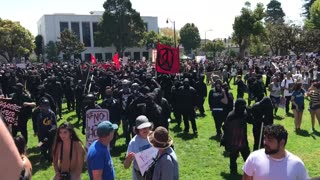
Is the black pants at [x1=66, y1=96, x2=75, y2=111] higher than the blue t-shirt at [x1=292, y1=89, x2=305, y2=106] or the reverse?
the reverse

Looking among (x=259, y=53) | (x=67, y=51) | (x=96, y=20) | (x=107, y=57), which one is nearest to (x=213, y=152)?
(x=259, y=53)

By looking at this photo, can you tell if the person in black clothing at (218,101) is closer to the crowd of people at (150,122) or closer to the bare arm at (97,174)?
the crowd of people at (150,122)

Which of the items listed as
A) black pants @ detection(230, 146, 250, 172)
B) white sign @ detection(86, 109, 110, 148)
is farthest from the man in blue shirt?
black pants @ detection(230, 146, 250, 172)

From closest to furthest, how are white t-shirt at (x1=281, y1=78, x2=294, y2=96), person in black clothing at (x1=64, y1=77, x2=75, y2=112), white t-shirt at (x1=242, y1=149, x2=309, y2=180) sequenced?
white t-shirt at (x1=242, y1=149, x2=309, y2=180) → white t-shirt at (x1=281, y1=78, x2=294, y2=96) → person in black clothing at (x1=64, y1=77, x2=75, y2=112)

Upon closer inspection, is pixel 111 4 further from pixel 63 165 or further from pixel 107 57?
pixel 63 165

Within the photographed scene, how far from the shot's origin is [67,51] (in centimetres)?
8238

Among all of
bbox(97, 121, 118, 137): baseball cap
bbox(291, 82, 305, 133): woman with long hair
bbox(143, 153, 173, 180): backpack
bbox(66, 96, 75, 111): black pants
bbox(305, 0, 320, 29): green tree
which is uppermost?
bbox(305, 0, 320, 29): green tree

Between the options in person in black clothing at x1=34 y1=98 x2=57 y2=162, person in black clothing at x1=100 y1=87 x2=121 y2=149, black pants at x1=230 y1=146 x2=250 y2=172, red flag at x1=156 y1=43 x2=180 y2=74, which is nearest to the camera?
black pants at x1=230 y1=146 x2=250 y2=172

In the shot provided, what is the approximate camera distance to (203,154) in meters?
10.6

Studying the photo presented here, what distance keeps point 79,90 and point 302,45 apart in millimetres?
41505

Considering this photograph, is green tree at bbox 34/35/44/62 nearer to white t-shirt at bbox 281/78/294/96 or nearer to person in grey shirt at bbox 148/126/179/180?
white t-shirt at bbox 281/78/294/96

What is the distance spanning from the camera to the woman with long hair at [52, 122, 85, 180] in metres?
5.79

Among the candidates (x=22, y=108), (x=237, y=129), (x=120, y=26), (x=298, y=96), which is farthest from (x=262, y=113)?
(x=120, y=26)

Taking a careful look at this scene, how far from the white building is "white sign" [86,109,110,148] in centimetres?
8485
